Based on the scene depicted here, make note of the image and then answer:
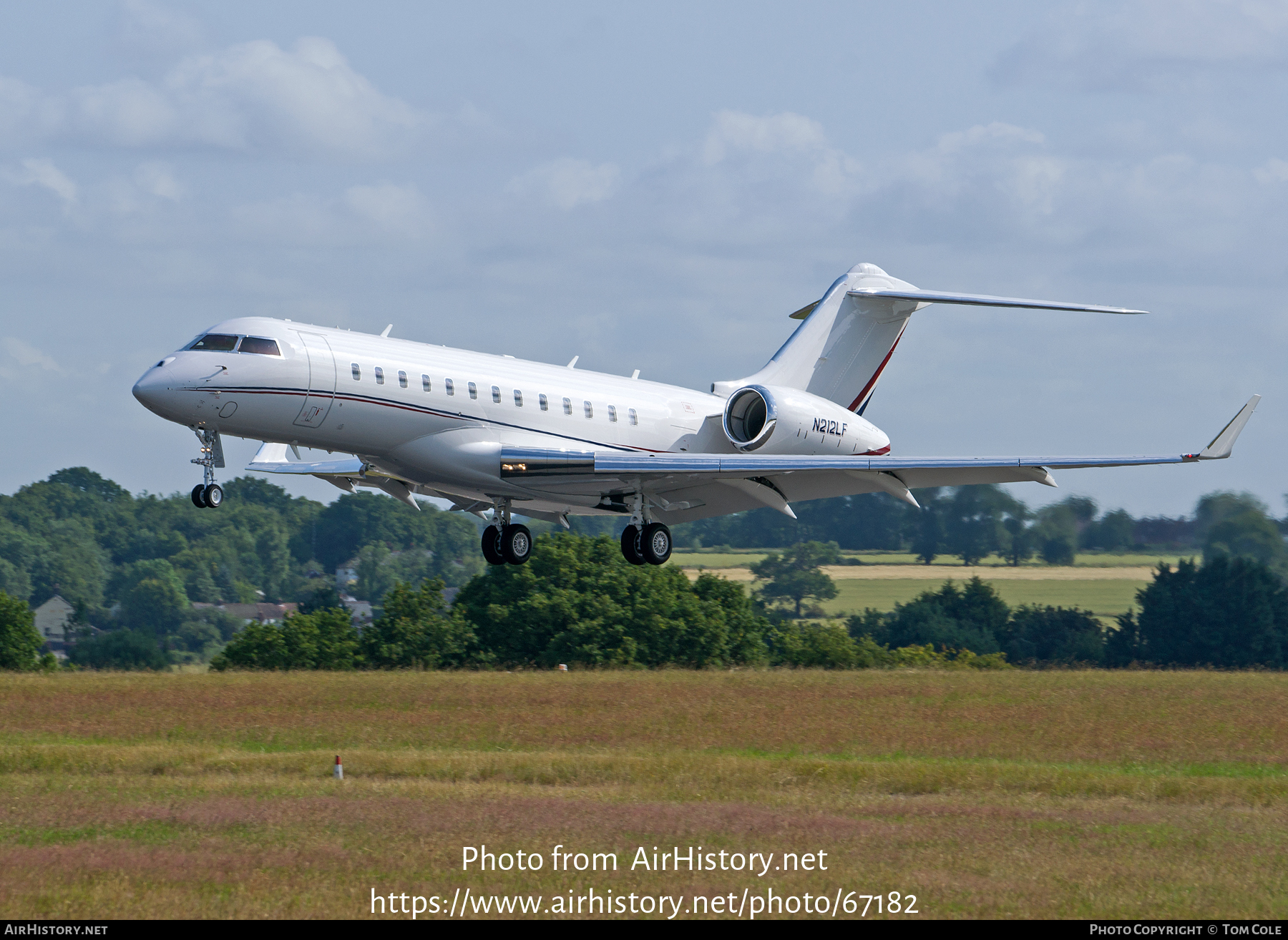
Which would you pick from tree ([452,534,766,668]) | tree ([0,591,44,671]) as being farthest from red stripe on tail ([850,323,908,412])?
tree ([0,591,44,671])

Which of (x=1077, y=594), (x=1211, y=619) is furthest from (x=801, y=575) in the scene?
(x=1211, y=619)

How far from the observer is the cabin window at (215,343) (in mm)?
23156

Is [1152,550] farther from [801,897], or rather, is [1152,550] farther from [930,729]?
[801,897]

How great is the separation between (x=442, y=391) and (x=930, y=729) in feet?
56.8

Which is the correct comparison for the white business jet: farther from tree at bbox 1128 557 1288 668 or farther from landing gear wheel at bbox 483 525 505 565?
tree at bbox 1128 557 1288 668

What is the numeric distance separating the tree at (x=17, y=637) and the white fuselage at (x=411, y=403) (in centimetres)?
3905

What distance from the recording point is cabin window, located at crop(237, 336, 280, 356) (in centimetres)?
2323

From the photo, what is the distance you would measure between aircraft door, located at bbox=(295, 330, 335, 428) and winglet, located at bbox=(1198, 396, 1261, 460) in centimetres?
1319

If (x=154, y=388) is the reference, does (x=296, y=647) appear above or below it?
below

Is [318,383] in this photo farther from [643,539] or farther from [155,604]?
[155,604]

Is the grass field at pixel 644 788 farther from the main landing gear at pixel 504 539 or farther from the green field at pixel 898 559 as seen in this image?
the green field at pixel 898 559

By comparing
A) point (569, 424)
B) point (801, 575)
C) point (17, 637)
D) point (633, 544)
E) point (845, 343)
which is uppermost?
point (845, 343)

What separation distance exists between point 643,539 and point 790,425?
3.44 metres

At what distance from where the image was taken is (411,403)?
80.8 ft
